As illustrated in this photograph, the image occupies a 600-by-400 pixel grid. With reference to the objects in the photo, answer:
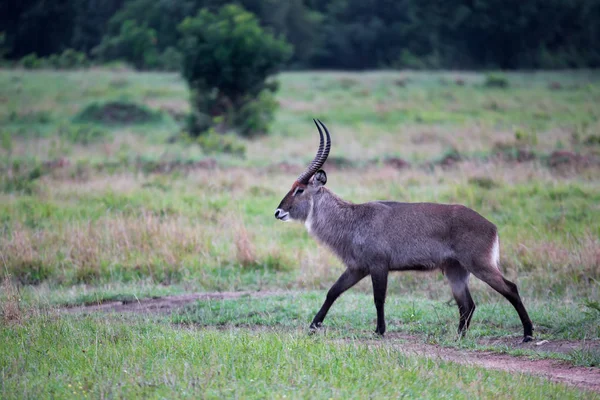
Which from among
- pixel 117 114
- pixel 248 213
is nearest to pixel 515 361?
pixel 248 213

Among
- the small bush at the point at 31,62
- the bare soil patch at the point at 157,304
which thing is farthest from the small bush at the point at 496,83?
the bare soil patch at the point at 157,304

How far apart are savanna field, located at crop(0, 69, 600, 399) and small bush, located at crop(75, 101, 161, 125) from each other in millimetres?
1474

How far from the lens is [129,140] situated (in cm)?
1905

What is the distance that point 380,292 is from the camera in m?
6.27

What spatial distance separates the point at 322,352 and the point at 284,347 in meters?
0.31

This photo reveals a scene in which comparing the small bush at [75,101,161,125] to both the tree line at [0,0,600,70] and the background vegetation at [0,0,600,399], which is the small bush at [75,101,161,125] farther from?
the tree line at [0,0,600,70]

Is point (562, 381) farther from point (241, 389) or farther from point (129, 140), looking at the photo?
point (129, 140)

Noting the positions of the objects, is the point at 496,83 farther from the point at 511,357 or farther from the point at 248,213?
the point at 511,357

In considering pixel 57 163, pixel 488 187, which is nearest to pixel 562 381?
pixel 488 187

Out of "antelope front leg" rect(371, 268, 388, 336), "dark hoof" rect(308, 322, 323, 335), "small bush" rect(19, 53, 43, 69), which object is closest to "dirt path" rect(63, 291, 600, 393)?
"antelope front leg" rect(371, 268, 388, 336)

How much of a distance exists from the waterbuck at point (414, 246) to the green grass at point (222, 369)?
853 millimetres

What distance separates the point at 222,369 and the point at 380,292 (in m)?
1.79

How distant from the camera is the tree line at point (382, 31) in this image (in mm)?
37656

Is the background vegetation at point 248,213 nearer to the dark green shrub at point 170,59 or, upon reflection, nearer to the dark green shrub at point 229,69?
the dark green shrub at point 229,69
